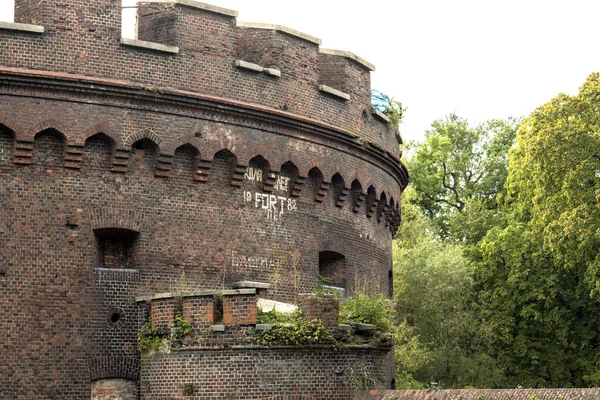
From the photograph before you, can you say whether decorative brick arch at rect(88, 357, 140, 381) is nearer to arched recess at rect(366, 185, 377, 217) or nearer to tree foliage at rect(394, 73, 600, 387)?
arched recess at rect(366, 185, 377, 217)

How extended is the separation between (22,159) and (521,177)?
68.1 feet

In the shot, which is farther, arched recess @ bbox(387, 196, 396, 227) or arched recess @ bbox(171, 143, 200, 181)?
arched recess @ bbox(387, 196, 396, 227)

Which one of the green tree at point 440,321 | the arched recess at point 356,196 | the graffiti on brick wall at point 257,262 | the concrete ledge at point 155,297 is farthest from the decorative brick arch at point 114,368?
the green tree at point 440,321

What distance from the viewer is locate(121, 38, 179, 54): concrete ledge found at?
19094 millimetres

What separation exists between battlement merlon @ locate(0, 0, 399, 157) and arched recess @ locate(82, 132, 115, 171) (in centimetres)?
118

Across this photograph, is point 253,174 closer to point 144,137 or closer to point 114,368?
point 144,137

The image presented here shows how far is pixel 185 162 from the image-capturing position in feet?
63.5

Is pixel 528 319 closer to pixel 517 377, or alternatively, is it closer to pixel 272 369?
pixel 517 377

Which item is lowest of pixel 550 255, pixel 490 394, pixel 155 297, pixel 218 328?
pixel 490 394

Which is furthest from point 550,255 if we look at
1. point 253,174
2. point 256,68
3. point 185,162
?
point 185,162

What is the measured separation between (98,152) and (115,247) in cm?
180

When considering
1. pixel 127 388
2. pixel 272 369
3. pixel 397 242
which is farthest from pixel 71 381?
pixel 397 242

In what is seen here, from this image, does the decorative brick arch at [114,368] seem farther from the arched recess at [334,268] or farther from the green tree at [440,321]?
the green tree at [440,321]

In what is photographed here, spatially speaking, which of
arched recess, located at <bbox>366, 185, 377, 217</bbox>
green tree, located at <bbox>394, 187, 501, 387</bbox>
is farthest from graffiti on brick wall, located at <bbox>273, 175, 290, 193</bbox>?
green tree, located at <bbox>394, 187, 501, 387</bbox>
